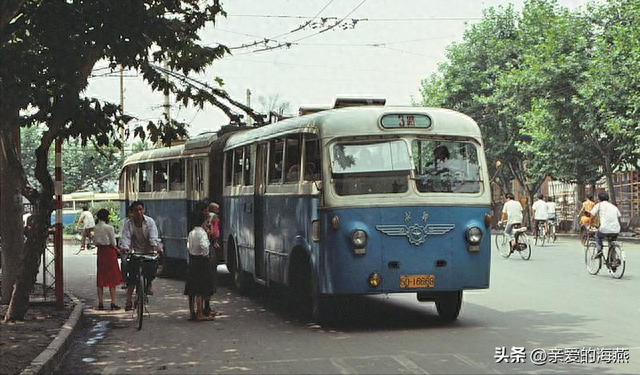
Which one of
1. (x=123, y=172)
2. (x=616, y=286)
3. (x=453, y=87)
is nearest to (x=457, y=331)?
(x=616, y=286)

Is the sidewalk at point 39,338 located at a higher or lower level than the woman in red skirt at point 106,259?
lower

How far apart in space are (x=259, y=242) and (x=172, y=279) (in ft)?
24.2

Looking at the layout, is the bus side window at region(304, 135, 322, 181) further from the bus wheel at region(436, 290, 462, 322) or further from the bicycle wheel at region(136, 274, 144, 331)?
the bicycle wheel at region(136, 274, 144, 331)

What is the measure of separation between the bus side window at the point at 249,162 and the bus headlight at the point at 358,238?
4.54 metres

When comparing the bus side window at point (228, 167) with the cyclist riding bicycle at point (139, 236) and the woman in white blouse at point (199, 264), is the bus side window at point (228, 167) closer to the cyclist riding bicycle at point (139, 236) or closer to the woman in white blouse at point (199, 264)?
the cyclist riding bicycle at point (139, 236)

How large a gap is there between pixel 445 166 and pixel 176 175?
406 inches

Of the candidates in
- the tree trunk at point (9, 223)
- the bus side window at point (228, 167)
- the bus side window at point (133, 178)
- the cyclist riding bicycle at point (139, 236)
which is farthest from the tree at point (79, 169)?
the cyclist riding bicycle at point (139, 236)

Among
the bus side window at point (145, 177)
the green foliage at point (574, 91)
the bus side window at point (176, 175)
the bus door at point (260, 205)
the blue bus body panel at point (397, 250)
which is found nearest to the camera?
the blue bus body panel at point (397, 250)

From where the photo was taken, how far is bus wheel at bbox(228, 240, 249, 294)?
17578 millimetres

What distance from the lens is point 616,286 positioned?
17.9 meters

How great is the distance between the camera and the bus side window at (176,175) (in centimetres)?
2145

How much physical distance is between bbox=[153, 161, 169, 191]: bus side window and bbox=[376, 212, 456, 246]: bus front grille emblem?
1105cm

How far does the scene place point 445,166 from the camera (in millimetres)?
12688

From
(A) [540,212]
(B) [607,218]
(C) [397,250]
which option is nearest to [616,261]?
(B) [607,218]
